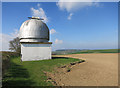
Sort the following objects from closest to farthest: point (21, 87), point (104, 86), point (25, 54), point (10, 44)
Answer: point (21, 87) < point (104, 86) < point (25, 54) < point (10, 44)

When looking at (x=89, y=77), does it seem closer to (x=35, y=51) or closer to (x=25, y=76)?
(x=25, y=76)

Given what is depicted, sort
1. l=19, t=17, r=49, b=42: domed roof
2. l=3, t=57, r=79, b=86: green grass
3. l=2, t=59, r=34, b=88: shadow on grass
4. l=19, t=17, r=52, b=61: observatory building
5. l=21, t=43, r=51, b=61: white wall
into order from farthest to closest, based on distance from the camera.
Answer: l=19, t=17, r=49, b=42: domed roof, l=19, t=17, r=52, b=61: observatory building, l=21, t=43, r=51, b=61: white wall, l=3, t=57, r=79, b=86: green grass, l=2, t=59, r=34, b=88: shadow on grass

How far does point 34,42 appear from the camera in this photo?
13727mm

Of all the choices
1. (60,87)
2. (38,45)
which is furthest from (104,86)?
(38,45)

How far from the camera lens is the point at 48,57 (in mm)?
14812

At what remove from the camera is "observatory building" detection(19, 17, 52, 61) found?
1349cm

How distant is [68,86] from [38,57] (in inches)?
372

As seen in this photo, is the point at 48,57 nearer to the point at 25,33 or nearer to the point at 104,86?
the point at 25,33

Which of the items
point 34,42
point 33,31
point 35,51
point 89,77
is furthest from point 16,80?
point 33,31

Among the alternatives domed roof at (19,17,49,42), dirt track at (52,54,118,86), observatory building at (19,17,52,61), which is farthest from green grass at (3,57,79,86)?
domed roof at (19,17,49,42)

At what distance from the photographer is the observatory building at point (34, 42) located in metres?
13.5

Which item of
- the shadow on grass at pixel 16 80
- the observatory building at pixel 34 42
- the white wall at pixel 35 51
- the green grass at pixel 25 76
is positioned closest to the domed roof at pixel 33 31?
the observatory building at pixel 34 42

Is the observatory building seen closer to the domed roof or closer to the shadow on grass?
the domed roof

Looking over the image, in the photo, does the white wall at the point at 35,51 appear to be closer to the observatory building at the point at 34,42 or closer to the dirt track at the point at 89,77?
the observatory building at the point at 34,42
